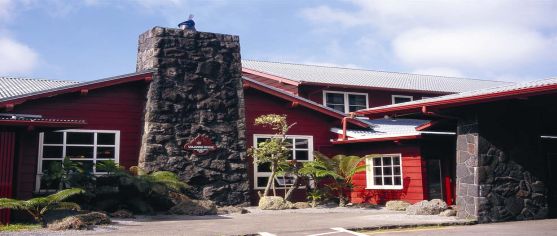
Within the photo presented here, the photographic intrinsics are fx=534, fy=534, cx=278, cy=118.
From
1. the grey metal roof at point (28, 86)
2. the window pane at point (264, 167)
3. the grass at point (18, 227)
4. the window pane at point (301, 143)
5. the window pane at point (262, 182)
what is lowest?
the grass at point (18, 227)

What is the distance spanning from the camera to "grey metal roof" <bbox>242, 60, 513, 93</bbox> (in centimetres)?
2352

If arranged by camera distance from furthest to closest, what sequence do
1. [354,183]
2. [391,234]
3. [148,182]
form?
[354,183] → [148,182] → [391,234]

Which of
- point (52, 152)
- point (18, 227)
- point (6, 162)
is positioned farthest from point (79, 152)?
point (18, 227)

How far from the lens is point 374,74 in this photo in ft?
91.9

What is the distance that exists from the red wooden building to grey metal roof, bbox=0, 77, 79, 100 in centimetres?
3

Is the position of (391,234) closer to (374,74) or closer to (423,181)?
(423,181)

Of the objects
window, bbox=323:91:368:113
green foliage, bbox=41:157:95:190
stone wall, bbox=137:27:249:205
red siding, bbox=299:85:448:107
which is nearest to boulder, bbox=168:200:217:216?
stone wall, bbox=137:27:249:205

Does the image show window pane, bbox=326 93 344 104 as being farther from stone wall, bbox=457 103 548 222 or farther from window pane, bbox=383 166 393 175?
stone wall, bbox=457 103 548 222

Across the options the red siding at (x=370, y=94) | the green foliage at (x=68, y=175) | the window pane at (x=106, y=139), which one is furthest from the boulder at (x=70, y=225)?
the red siding at (x=370, y=94)

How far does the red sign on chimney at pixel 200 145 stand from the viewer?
1566cm

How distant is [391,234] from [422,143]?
275 inches

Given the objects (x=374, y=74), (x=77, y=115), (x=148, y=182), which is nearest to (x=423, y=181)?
(x=148, y=182)

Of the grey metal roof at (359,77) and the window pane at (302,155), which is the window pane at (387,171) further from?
the grey metal roof at (359,77)

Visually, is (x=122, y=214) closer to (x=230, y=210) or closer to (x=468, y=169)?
(x=230, y=210)
